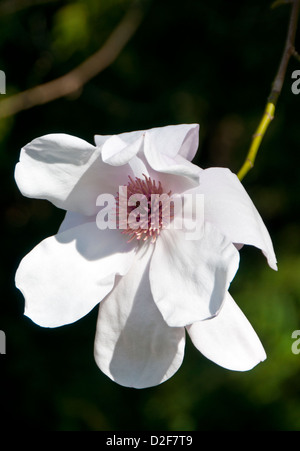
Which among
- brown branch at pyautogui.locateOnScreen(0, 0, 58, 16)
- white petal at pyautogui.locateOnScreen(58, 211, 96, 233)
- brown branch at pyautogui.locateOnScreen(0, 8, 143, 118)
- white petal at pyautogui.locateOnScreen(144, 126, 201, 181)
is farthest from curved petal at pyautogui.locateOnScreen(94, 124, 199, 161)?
brown branch at pyautogui.locateOnScreen(0, 0, 58, 16)

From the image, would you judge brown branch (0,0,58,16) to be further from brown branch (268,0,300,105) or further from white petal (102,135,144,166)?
white petal (102,135,144,166)

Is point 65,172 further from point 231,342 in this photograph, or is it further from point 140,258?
point 231,342

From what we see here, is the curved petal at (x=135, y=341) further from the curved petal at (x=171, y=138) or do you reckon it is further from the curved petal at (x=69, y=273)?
the curved petal at (x=171, y=138)

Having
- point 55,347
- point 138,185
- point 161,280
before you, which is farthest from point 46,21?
point 161,280

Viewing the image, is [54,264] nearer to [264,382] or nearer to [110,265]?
[110,265]

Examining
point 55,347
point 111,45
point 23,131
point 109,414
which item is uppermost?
point 111,45

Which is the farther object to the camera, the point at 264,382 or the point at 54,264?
the point at 264,382
